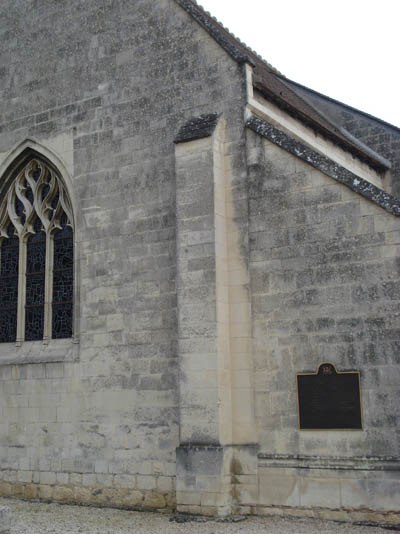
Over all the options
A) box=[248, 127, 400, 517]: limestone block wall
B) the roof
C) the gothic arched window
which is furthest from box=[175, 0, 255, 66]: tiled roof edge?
the gothic arched window

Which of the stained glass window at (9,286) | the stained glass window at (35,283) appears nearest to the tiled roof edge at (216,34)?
the stained glass window at (35,283)

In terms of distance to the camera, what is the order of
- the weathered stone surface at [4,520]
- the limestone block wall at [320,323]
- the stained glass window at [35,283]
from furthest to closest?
the stained glass window at [35,283] → the limestone block wall at [320,323] → the weathered stone surface at [4,520]

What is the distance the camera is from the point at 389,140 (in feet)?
49.1

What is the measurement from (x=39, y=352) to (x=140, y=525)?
151 inches

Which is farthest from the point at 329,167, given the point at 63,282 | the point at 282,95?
the point at 63,282

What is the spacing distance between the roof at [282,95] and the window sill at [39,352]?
5.19 m

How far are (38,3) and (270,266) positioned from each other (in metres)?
7.14

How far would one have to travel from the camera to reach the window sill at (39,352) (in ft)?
36.9

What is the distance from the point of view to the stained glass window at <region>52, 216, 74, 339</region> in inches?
458

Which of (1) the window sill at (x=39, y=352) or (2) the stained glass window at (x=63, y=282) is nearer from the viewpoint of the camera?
(1) the window sill at (x=39, y=352)

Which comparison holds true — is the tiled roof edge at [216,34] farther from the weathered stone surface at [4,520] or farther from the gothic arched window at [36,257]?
the weathered stone surface at [4,520]

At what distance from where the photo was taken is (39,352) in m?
11.7

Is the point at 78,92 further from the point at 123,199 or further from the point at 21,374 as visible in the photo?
the point at 21,374

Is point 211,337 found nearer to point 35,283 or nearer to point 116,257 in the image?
point 116,257
